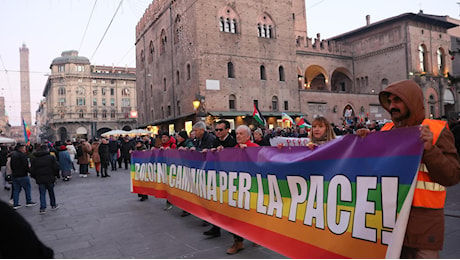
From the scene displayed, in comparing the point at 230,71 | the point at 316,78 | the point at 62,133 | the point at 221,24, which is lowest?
the point at 62,133

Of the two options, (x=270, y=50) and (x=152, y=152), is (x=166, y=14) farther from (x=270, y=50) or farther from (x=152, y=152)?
(x=152, y=152)

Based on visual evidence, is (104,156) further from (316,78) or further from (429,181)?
(316,78)

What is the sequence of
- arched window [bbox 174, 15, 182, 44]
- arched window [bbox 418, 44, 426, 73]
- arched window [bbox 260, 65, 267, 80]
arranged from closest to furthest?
1. arched window [bbox 174, 15, 182, 44]
2. arched window [bbox 260, 65, 267, 80]
3. arched window [bbox 418, 44, 426, 73]

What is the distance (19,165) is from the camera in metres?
8.88

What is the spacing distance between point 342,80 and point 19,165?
43659 millimetres

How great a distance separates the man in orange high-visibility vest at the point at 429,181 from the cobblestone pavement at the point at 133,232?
223 centimetres

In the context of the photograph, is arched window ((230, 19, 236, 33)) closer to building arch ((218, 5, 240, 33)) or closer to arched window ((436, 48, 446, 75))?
building arch ((218, 5, 240, 33))

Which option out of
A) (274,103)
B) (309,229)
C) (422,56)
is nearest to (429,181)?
(309,229)

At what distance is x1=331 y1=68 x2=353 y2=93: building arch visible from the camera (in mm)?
44375

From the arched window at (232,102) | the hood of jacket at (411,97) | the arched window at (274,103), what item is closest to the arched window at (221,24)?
the arched window at (232,102)

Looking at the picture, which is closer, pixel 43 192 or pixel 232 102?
pixel 43 192

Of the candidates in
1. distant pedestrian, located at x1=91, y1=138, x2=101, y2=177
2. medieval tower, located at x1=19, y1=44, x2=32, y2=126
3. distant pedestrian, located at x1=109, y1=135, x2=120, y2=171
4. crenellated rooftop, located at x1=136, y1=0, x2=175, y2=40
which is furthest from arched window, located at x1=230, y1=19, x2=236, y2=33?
medieval tower, located at x1=19, y1=44, x2=32, y2=126

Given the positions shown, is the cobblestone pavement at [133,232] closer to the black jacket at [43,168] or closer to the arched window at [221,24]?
the black jacket at [43,168]

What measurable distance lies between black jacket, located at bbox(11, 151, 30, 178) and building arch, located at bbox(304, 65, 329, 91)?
37412 millimetres
